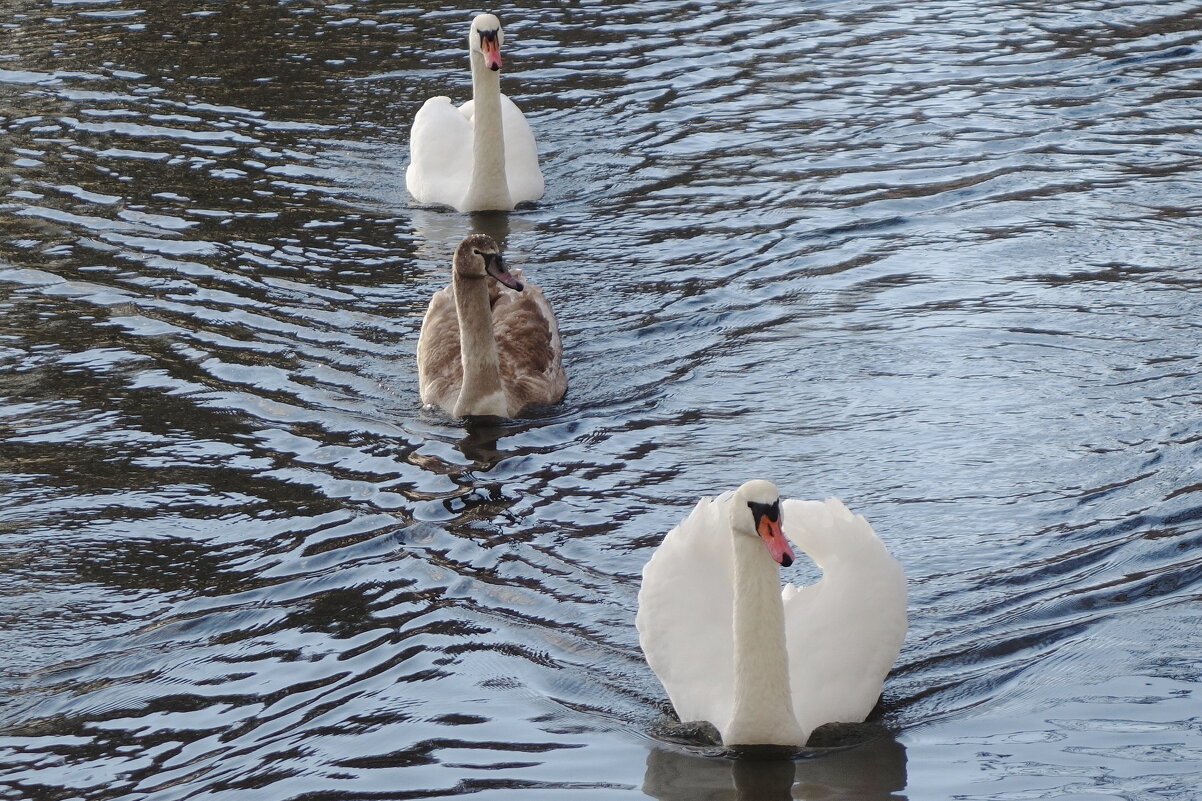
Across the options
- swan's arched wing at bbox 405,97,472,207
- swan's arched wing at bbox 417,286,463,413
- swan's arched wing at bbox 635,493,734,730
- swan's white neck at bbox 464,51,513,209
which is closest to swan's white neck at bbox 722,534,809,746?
swan's arched wing at bbox 635,493,734,730

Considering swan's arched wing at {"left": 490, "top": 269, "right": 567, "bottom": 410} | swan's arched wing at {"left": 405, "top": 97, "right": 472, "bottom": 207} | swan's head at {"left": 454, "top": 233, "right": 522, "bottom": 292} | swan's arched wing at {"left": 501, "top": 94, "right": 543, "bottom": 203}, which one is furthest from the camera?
swan's arched wing at {"left": 405, "top": 97, "right": 472, "bottom": 207}

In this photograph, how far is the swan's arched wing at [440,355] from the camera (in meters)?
11.1

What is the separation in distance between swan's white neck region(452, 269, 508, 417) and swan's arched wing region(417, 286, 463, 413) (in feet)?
0.54

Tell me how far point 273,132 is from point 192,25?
15.0ft

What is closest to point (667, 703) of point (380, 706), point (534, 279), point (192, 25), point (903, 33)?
point (380, 706)

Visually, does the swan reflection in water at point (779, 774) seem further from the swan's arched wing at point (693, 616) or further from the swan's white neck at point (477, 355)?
the swan's white neck at point (477, 355)

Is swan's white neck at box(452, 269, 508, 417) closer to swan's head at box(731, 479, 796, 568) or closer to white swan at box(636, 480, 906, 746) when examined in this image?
white swan at box(636, 480, 906, 746)

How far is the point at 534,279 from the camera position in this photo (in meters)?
13.0

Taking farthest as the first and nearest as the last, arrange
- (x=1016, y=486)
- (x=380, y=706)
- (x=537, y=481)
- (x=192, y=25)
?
(x=192, y=25) → (x=537, y=481) → (x=1016, y=486) → (x=380, y=706)

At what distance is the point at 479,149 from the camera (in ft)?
47.9

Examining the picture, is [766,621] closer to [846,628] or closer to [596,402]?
[846,628]

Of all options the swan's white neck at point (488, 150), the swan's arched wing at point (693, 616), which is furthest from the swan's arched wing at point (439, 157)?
the swan's arched wing at point (693, 616)

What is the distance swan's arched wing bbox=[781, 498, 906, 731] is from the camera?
279 inches

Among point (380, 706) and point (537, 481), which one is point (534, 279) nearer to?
point (537, 481)
